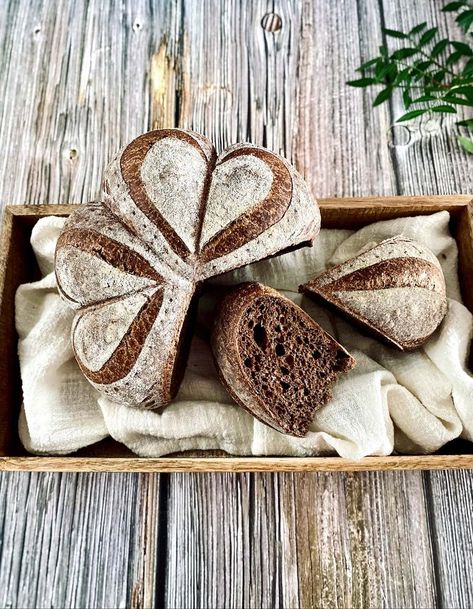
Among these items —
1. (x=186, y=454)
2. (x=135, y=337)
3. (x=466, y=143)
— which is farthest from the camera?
(x=466, y=143)

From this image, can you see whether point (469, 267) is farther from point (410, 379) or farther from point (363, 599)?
point (363, 599)

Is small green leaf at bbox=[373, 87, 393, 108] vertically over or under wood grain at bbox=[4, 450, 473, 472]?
over

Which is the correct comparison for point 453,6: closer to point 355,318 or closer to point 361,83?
point 361,83

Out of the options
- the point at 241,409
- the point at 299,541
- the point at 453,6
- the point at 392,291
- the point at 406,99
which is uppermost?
the point at 453,6

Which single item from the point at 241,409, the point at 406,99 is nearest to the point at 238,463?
the point at 241,409

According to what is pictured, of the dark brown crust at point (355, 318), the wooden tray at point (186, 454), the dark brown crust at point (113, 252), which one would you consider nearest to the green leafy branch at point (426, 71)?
the wooden tray at point (186, 454)

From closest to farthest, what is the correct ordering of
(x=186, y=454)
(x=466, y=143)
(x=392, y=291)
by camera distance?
(x=392, y=291) < (x=186, y=454) < (x=466, y=143)

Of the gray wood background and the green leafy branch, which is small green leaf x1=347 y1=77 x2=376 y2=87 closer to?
the green leafy branch

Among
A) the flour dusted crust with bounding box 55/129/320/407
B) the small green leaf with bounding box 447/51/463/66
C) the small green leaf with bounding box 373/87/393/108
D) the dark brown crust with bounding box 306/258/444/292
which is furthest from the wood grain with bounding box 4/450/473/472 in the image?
the small green leaf with bounding box 447/51/463/66
